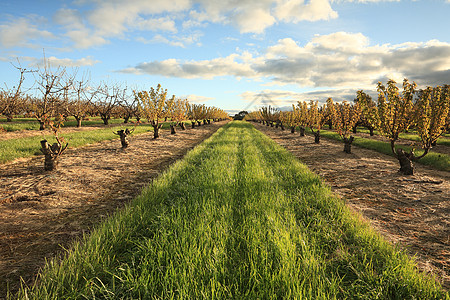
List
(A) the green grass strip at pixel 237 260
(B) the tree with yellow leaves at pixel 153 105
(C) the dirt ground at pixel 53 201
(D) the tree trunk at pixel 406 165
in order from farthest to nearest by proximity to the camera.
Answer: (B) the tree with yellow leaves at pixel 153 105, (D) the tree trunk at pixel 406 165, (C) the dirt ground at pixel 53 201, (A) the green grass strip at pixel 237 260

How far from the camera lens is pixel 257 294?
6.42 feet

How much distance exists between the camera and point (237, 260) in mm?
2438

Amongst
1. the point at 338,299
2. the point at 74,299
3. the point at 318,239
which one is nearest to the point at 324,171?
the point at 318,239

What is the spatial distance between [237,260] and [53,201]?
4.72 meters

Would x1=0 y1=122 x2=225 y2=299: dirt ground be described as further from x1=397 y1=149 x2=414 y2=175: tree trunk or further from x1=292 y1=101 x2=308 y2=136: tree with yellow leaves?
x1=292 y1=101 x2=308 y2=136: tree with yellow leaves

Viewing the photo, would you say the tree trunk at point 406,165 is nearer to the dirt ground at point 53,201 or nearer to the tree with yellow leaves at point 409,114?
the tree with yellow leaves at point 409,114

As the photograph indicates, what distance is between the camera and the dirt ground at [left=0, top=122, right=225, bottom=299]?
116 inches

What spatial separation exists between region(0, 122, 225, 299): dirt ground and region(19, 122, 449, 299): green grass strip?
46cm

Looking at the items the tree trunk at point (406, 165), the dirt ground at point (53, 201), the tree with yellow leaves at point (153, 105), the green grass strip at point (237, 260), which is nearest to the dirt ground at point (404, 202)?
the tree trunk at point (406, 165)

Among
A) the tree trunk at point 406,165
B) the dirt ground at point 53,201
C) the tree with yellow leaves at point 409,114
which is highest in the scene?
the tree with yellow leaves at point 409,114

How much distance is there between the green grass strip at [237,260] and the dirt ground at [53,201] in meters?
0.46

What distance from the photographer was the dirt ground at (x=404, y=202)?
10.2 feet

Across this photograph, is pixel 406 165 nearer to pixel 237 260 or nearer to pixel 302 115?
pixel 237 260

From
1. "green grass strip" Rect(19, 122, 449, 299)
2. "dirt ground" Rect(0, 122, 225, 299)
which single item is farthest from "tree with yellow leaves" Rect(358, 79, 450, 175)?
"dirt ground" Rect(0, 122, 225, 299)
